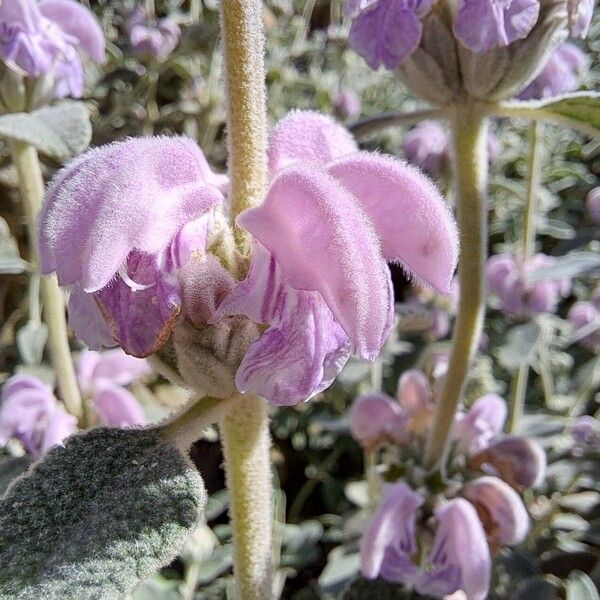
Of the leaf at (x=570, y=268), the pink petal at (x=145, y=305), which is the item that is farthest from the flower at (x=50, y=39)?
the leaf at (x=570, y=268)

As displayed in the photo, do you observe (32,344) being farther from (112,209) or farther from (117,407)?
(112,209)

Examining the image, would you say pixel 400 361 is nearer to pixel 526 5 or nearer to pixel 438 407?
pixel 438 407

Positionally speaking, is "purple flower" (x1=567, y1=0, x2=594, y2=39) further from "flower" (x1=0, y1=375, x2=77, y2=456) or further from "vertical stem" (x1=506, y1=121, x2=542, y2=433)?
"flower" (x1=0, y1=375, x2=77, y2=456)

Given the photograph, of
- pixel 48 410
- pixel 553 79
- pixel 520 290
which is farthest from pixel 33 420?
pixel 520 290

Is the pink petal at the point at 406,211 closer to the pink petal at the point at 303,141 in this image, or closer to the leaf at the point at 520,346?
the pink petal at the point at 303,141

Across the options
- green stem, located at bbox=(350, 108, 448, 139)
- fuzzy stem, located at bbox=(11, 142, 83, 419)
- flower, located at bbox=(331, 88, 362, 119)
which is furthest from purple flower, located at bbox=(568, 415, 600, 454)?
flower, located at bbox=(331, 88, 362, 119)
